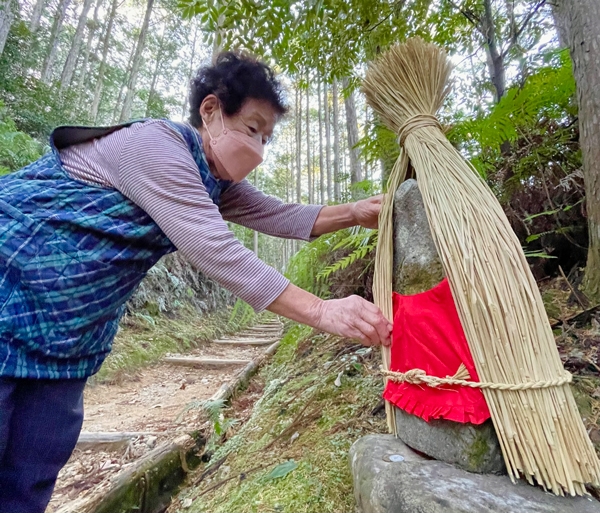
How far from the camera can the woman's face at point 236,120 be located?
1.17m

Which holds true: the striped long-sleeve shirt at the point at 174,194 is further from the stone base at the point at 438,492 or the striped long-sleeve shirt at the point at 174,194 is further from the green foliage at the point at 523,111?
the green foliage at the point at 523,111

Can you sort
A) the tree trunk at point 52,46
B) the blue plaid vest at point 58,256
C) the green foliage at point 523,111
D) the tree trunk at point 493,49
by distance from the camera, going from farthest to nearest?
the tree trunk at point 52,46, the tree trunk at point 493,49, the green foliage at point 523,111, the blue plaid vest at point 58,256

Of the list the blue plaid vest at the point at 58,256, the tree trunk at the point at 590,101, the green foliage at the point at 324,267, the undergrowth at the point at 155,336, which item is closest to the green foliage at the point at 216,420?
the undergrowth at the point at 155,336

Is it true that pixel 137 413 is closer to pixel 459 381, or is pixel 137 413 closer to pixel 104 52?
pixel 459 381

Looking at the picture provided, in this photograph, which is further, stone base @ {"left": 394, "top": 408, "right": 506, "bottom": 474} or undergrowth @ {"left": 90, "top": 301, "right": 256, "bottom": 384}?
undergrowth @ {"left": 90, "top": 301, "right": 256, "bottom": 384}

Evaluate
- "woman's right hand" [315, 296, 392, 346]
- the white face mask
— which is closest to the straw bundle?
"woman's right hand" [315, 296, 392, 346]

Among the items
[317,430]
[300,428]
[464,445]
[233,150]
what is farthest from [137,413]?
[464,445]

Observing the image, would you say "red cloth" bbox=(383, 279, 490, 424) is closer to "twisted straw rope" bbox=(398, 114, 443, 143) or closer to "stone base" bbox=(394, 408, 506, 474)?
"stone base" bbox=(394, 408, 506, 474)

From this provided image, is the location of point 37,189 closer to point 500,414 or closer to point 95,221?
point 95,221

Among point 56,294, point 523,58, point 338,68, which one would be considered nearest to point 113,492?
point 56,294

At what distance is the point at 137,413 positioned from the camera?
11.4ft

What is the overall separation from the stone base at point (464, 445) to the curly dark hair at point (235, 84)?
42.6 inches

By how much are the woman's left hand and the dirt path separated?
7.19 ft

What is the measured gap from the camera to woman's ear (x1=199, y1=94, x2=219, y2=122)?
3.90 feet
